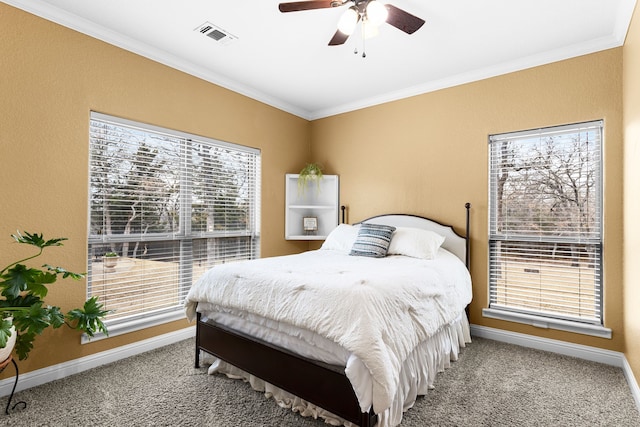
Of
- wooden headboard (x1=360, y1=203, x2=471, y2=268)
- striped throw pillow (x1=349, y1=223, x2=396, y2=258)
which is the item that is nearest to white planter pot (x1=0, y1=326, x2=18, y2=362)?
striped throw pillow (x1=349, y1=223, x2=396, y2=258)

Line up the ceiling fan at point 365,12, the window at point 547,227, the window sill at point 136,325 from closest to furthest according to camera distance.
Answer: the ceiling fan at point 365,12
the window sill at point 136,325
the window at point 547,227

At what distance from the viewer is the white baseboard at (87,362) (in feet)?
7.29

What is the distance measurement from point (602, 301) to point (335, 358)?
244cm

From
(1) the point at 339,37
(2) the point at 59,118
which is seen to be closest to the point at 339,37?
(1) the point at 339,37

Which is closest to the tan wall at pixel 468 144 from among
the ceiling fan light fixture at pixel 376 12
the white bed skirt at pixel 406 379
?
the white bed skirt at pixel 406 379

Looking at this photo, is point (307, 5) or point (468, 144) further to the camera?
point (468, 144)

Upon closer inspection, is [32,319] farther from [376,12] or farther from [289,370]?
[376,12]

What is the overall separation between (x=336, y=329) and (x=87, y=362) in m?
2.09

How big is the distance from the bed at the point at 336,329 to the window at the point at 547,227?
649 mm

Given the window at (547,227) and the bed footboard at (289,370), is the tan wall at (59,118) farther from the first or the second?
the window at (547,227)

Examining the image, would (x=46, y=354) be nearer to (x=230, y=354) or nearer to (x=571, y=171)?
(x=230, y=354)

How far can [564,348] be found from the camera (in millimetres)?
2844

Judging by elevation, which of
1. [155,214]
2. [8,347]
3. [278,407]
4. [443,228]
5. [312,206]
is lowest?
[278,407]

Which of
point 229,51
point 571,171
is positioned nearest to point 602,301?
point 571,171
